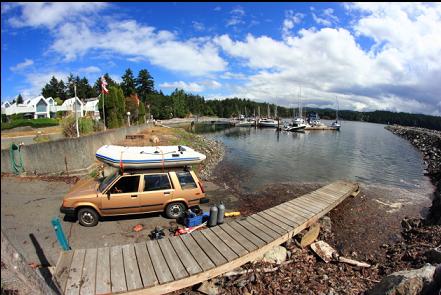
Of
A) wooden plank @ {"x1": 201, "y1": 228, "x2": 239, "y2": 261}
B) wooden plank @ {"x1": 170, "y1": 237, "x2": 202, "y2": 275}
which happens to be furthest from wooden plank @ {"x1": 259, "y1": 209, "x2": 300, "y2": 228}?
wooden plank @ {"x1": 170, "y1": 237, "x2": 202, "y2": 275}

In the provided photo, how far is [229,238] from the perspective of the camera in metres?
8.33

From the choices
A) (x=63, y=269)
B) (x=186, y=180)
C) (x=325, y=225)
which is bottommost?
(x=325, y=225)

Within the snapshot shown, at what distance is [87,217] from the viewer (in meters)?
9.81

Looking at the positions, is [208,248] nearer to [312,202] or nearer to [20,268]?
[20,268]

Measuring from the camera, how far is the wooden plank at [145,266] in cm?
608

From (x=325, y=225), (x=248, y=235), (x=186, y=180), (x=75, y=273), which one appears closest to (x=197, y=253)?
(x=248, y=235)

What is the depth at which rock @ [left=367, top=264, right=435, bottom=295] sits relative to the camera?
17.6 feet

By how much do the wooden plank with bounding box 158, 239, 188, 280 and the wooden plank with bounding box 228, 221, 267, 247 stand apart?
94.8 inches

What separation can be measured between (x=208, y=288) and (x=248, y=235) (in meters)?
2.32

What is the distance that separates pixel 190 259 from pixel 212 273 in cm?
70

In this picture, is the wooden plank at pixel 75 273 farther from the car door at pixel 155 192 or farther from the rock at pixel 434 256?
the rock at pixel 434 256

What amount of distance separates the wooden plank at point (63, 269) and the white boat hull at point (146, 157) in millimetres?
3760

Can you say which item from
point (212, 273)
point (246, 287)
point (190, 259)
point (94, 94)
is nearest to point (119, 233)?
point (190, 259)

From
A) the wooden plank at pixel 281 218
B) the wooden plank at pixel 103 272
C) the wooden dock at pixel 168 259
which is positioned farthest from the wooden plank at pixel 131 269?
the wooden plank at pixel 281 218
